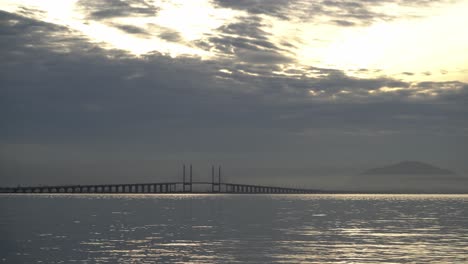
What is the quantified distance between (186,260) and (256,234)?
16.8 meters

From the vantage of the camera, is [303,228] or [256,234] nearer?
[256,234]

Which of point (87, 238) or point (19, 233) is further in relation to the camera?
point (19, 233)

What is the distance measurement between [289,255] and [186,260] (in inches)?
224

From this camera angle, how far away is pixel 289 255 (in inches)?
1496

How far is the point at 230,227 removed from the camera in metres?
60.9

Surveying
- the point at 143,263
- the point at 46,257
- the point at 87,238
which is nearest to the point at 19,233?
the point at 87,238

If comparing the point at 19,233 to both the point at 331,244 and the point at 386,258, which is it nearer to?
the point at 331,244

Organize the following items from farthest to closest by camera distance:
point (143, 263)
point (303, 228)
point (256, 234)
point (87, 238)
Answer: point (303, 228) → point (256, 234) → point (87, 238) → point (143, 263)

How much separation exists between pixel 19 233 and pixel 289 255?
2351 cm

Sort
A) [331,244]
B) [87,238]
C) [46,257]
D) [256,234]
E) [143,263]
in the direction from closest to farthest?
1. [143,263]
2. [46,257]
3. [331,244]
4. [87,238]
5. [256,234]

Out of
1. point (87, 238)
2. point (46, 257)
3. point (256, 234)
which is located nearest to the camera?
point (46, 257)

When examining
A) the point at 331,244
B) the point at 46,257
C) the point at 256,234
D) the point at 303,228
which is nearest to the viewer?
the point at 46,257

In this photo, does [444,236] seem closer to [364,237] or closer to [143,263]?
[364,237]

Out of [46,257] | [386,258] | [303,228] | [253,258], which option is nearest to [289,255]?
[253,258]
